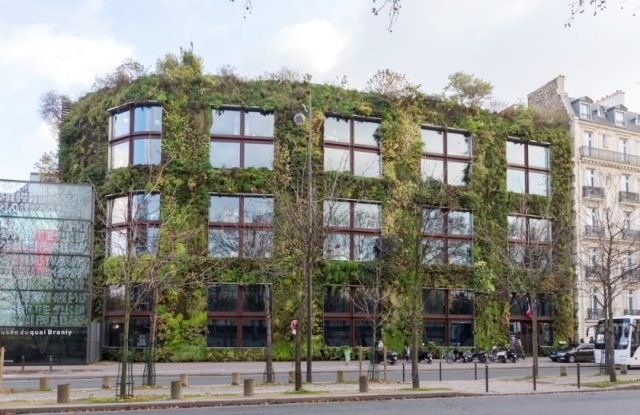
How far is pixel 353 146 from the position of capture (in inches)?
1815

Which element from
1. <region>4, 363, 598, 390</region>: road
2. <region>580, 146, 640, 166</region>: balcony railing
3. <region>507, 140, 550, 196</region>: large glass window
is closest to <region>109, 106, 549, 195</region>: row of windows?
<region>507, 140, 550, 196</region>: large glass window

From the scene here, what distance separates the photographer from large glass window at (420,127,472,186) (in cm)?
4797

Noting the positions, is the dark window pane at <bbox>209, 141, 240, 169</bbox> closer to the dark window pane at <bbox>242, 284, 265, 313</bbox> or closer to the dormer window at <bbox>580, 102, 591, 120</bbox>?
the dark window pane at <bbox>242, 284, 265, 313</bbox>

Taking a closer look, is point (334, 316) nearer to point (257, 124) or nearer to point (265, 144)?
point (265, 144)

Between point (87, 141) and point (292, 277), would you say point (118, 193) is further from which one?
point (292, 277)

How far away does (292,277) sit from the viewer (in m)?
42.7

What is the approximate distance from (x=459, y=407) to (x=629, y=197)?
42.9m

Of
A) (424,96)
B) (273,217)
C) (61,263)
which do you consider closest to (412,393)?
Answer: (273,217)

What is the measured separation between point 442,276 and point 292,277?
10.1m

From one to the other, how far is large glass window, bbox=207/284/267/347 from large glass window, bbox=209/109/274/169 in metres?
7.34

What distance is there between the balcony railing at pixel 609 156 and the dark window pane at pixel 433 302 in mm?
16776

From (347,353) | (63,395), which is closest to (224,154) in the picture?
(347,353)

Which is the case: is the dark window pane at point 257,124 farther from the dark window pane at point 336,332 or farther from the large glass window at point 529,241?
the large glass window at point 529,241

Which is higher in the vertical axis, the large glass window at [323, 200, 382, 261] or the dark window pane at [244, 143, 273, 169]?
the dark window pane at [244, 143, 273, 169]
